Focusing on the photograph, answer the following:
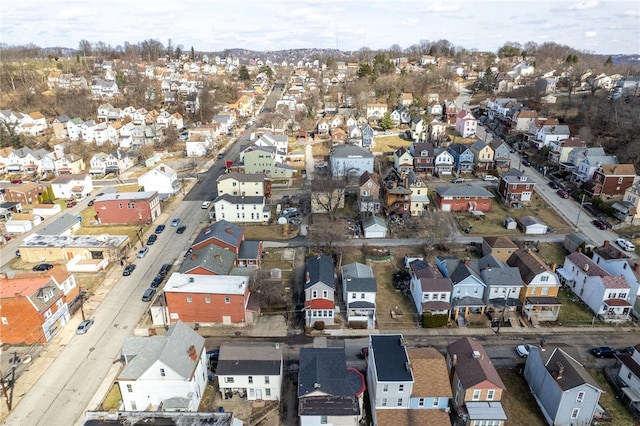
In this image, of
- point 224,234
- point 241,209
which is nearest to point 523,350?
point 224,234

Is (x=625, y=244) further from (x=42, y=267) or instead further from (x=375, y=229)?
(x=42, y=267)

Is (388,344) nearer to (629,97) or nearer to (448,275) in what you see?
(448,275)

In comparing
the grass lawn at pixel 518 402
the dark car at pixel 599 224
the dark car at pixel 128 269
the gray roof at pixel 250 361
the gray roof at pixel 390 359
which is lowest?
the grass lawn at pixel 518 402

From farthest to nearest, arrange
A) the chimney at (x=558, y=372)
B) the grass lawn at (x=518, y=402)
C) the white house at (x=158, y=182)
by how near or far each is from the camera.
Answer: the white house at (x=158, y=182) < the grass lawn at (x=518, y=402) < the chimney at (x=558, y=372)

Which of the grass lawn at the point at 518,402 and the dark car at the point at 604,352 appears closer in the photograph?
the grass lawn at the point at 518,402

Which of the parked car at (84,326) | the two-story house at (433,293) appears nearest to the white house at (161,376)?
the parked car at (84,326)

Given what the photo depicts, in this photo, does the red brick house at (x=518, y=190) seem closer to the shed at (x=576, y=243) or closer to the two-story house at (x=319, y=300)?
the shed at (x=576, y=243)

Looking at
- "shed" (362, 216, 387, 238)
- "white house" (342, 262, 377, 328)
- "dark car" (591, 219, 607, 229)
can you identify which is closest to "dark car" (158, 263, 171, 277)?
"white house" (342, 262, 377, 328)

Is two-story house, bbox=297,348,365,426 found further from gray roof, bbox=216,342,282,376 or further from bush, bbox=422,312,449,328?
bush, bbox=422,312,449,328
